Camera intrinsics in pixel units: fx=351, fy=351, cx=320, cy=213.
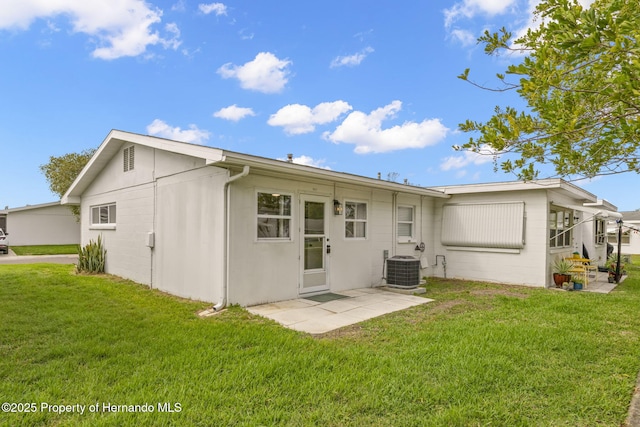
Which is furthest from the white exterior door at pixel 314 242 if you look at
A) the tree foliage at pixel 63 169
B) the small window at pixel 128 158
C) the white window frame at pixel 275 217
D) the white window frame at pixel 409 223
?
the tree foliage at pixel 63 169

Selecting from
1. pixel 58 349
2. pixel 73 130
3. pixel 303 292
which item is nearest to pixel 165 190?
pixel 303 292

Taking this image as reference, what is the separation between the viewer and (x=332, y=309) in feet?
20.6

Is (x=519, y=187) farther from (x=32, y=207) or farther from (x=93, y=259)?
(x=32, y=207)

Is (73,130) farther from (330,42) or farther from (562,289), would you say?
(562,289)

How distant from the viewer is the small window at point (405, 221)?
9961mm

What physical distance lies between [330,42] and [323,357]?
9.39m

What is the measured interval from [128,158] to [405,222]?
7905 millimetres

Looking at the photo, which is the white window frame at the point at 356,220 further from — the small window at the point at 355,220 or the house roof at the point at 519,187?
the house roof at the point at 519,187

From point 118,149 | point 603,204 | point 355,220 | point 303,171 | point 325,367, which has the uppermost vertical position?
point 118,149

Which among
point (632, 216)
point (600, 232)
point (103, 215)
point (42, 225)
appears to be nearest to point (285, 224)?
point (103, 215)

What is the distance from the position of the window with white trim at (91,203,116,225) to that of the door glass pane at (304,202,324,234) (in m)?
6.66

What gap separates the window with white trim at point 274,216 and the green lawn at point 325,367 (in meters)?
1.58

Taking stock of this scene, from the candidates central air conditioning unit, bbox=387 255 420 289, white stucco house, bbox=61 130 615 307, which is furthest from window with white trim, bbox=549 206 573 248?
central air conditioning unit, bbox=387 255 420 289

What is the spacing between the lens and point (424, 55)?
9.42 meters
